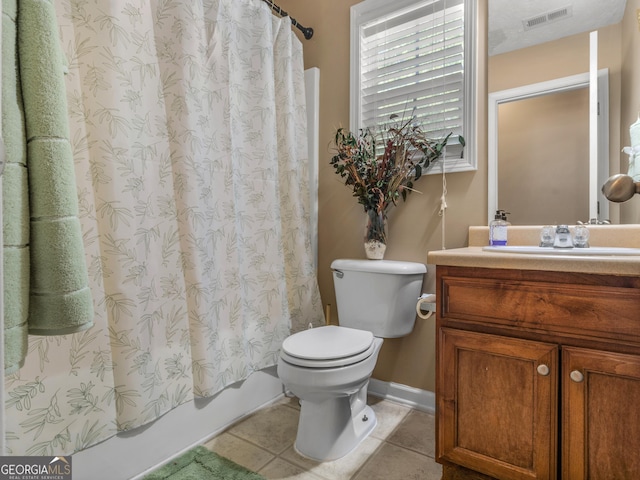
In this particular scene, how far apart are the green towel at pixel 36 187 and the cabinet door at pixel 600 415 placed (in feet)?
4.16

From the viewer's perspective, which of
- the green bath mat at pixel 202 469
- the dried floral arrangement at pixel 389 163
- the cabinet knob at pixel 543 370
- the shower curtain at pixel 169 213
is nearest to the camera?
the cabinet knob at pixel 543 370

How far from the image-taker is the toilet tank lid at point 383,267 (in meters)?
1.64

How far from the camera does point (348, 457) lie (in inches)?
56.6

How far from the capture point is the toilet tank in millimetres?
1665

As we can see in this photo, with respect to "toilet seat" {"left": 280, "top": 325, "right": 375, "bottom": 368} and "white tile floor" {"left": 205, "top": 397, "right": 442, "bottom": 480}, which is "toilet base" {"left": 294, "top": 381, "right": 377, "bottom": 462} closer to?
"white tile floor" {"left": 205, "top": 397, "right": 442, "bottom": 480}

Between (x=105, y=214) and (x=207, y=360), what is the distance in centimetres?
70

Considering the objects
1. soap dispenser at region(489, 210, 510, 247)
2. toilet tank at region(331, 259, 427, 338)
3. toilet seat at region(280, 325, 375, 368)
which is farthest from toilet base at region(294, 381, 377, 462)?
soap dispenser at region(489, 210, 510, 247)

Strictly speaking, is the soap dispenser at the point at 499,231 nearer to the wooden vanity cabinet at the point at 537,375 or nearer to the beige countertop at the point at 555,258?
the beige countertop at the point at 555,258

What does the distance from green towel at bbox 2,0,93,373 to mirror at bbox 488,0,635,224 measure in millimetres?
1597

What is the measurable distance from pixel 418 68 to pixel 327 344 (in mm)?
Answer: 1436

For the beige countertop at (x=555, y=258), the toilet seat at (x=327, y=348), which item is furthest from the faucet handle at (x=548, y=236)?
the toilet seat at (x=327, y=348)

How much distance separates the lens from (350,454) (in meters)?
1.46

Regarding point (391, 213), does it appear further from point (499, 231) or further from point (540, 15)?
point (540, 15)

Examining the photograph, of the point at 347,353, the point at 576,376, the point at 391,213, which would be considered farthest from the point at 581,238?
the point at 347,353
